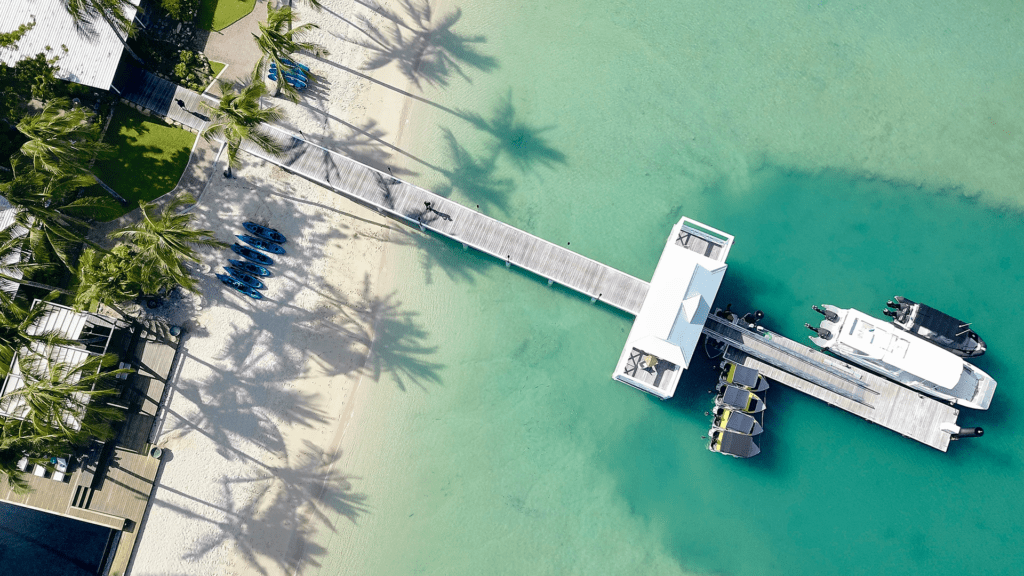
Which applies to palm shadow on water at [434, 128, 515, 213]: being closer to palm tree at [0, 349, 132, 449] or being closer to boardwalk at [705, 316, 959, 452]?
boardwalk at [705, 316, 959, 452]

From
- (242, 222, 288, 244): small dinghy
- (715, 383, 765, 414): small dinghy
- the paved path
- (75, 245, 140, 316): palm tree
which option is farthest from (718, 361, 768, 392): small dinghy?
the paved path

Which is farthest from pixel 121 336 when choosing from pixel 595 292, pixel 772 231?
pixel 772 231

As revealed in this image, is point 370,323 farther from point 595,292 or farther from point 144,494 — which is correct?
point 144,494

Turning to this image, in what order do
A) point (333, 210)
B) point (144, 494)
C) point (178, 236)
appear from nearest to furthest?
point (178, 236) < point (144, 494) < point (333, 210)

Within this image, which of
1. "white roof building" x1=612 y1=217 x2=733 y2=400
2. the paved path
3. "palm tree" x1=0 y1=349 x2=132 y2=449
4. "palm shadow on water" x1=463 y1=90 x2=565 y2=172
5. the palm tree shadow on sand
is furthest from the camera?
the palm tree shadow on sand

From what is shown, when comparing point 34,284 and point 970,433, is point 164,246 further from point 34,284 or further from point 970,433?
point 970,433

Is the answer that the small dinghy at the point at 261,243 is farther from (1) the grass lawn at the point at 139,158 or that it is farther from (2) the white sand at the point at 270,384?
(1) the grass lawn at the point at 139,158

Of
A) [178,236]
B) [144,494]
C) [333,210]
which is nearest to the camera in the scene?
[178,236]
